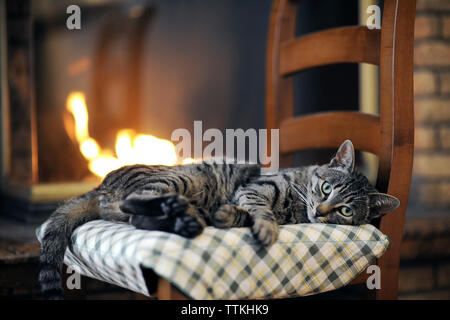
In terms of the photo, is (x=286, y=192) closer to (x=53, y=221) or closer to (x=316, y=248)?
(x=316, y=248)

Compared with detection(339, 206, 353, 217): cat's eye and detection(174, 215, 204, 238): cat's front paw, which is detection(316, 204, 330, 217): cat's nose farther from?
detection(174, 215, 204, 238): cat's front paw

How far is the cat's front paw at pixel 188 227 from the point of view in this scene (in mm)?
731

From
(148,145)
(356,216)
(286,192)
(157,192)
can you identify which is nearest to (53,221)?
(157,192)

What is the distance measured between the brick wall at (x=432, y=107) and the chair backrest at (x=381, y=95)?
2.03ft

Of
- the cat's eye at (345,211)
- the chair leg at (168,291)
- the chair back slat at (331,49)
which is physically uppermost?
the chair back slat at (331,49)

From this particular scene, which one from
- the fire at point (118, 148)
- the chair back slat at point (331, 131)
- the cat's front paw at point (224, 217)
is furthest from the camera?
the fire at point (118, 148)

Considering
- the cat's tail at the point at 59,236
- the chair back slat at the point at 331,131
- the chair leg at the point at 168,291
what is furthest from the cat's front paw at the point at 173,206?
the chair back slat at the point at 331,131

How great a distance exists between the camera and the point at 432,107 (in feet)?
5.66

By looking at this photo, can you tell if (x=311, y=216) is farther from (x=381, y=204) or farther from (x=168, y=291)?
(x=168, y=291)

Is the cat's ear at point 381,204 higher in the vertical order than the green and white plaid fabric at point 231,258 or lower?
higher

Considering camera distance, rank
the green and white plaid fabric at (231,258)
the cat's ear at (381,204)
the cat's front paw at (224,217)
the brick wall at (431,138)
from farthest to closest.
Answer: the brick wall at (431,138) < the cat's ear at (381,204) < the cat's front paw at (224,217) < the green and white plaid fabric at (231,258)

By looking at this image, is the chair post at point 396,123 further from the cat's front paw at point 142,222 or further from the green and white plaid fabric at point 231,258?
the cat's front paw at point 142,222

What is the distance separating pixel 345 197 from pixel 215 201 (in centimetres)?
28

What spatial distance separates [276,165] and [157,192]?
510 mm
